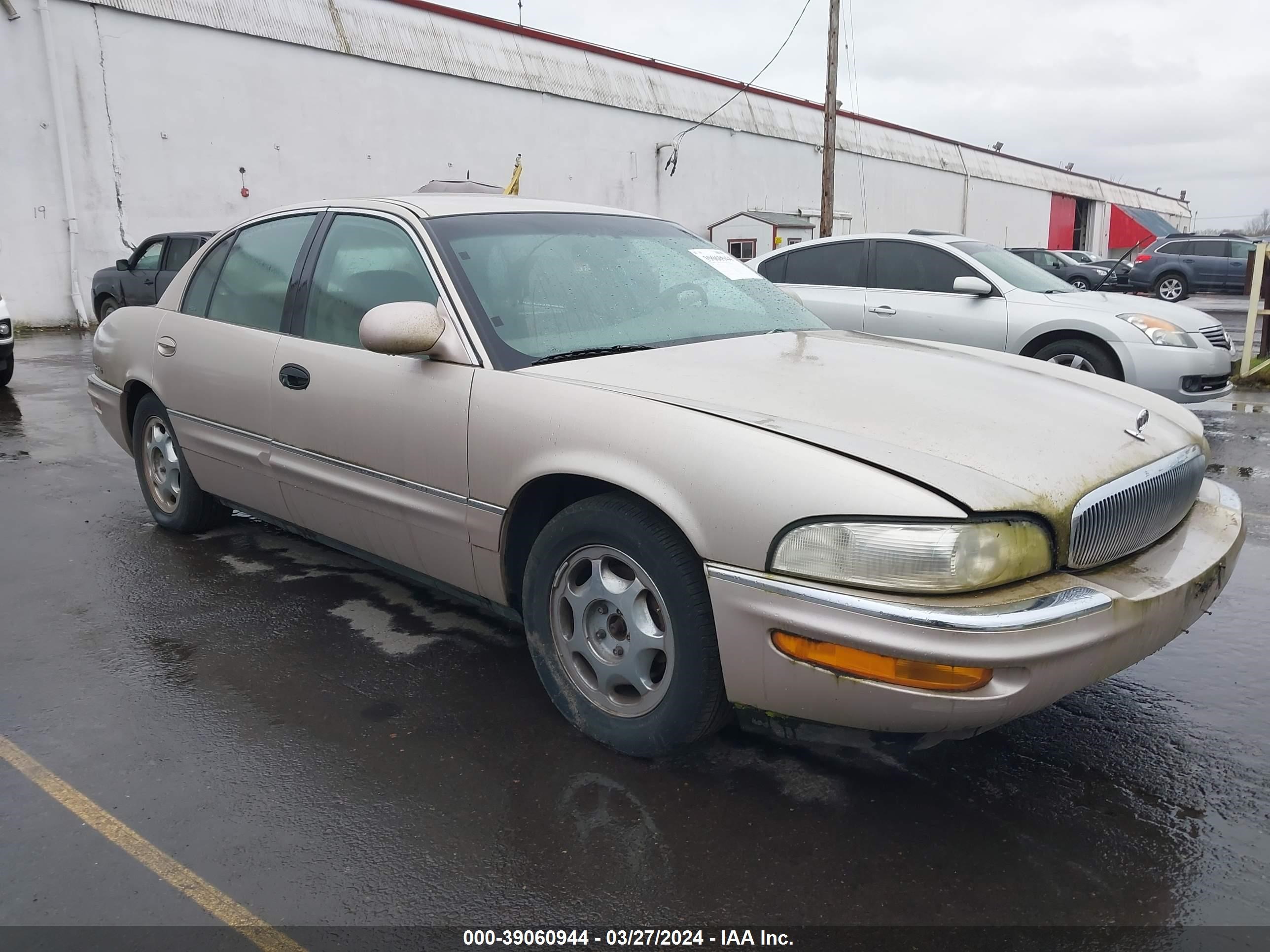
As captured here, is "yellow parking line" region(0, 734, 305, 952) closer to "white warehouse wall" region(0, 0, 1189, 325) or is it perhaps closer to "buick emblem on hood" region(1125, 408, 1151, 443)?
"buick emblem on hood" region(1125, 408, 1151, 443)

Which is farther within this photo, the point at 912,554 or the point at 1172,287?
the point at 1172,287

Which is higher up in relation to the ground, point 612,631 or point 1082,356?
point 1082,356

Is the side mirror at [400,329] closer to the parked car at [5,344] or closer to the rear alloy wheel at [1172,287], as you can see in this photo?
the parked car at [5,344]

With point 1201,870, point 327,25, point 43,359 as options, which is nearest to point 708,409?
point 1201,870

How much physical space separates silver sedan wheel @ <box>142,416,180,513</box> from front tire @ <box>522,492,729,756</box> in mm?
2645

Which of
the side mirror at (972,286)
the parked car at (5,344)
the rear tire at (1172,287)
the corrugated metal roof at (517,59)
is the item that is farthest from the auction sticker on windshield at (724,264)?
the rear tire at (1172,287)

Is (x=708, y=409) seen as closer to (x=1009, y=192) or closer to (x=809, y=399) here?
(x=809, y=399)

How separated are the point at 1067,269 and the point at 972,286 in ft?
61.9

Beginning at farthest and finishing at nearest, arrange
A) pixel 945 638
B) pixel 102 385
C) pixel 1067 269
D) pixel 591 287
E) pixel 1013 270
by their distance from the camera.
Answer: pixel 1067 269
pixel 1013 270
pixel 102 385
pixel 591 287
pixel 945 638

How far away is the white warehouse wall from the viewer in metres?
17.3

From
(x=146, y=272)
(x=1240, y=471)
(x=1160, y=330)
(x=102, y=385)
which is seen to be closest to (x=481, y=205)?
(x=102, y=385)

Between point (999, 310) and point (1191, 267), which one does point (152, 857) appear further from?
point (1191, 267)

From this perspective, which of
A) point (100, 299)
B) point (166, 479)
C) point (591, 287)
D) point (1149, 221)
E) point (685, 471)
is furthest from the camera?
point (1149, 221)

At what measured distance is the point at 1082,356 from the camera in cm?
749
